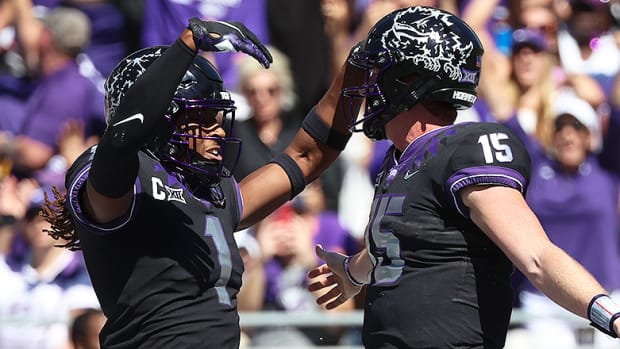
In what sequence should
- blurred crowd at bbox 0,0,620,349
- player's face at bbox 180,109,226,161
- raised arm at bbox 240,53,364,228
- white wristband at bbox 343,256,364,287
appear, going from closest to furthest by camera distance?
player's face at bbox 180,109,226,161
white wristband at bbox 343,256,364,287
raised arm at bbox 240,53,364,228
blurred crowd at bbox 0,0,620,349

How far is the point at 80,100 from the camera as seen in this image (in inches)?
303

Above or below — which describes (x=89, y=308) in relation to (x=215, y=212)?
below

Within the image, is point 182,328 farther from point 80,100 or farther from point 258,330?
point 80,100

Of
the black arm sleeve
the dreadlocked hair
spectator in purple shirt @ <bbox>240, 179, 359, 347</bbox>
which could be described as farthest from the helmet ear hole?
spectator in purple shirt @ <bbox>240, 179, 359, 347</bbox>

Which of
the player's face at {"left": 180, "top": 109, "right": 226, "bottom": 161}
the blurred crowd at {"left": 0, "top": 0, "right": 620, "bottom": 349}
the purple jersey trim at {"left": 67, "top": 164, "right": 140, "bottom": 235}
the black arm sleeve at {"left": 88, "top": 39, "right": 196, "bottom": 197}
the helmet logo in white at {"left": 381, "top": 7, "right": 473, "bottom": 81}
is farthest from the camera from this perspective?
the blurred crowd at {"left": 0, "top": 0, "right": 620, "bottom": 349}

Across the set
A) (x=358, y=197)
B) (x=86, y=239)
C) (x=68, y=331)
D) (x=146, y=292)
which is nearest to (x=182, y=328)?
(x=146, y=292)

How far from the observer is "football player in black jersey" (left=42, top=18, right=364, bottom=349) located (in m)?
3.83

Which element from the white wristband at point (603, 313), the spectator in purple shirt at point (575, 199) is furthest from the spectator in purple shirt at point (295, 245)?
the white wristband at point (603, 313)

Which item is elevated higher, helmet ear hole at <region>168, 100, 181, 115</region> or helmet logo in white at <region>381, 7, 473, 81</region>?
helmet logo in white at <region>381, 7, 473, 81</region>

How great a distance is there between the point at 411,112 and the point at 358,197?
3.46 meters

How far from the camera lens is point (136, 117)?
3.81 m

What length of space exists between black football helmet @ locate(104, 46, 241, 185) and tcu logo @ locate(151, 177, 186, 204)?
90 millimetres

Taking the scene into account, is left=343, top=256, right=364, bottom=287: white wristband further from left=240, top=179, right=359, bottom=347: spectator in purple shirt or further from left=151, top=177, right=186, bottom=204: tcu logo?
left=240, top=179, right=359, bottom=347: spectator in purple shirt

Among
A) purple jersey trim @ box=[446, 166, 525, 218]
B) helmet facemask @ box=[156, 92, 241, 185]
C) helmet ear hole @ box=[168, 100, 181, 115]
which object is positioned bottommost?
helmet facemask @ box=[156, 92, 241, 185]
